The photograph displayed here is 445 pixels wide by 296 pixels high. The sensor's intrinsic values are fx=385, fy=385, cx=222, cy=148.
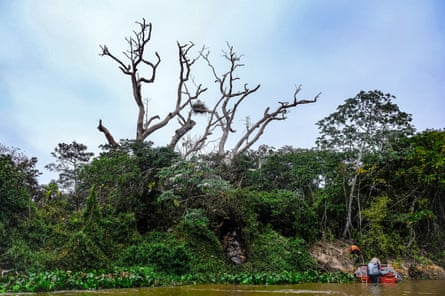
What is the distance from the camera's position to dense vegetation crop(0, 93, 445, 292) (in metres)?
11.0

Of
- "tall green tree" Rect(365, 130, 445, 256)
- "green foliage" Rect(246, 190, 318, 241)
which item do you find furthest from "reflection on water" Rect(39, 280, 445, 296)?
"tall green tree" Rect(365, 130, 445, 256)

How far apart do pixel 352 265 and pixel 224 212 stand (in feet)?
15.9

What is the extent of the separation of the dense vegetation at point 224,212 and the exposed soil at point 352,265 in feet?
1.34

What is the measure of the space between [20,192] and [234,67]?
49.5ft

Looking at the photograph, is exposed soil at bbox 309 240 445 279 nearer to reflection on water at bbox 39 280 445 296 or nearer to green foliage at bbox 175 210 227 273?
green foliage at bbox 175 210 227 273

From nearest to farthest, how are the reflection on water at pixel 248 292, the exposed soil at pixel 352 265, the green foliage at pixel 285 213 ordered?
the reflection on water at pixel 248 292 < the exposed soil at pixel 352 265 < the green foliage at pixel 285 213

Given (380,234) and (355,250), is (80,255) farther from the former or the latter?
(380,234)

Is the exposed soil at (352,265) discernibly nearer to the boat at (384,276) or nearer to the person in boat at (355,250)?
the person in boat at (355,250)

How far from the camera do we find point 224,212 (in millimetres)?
13266

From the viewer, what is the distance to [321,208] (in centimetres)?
1545

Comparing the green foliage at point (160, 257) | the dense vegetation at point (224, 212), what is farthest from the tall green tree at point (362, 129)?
the green foliage at point (160, 257)

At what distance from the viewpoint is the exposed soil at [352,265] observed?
1330cm

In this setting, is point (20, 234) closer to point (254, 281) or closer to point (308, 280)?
point (254, 281)

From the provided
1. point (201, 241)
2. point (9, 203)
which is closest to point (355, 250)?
point (201, 241)
